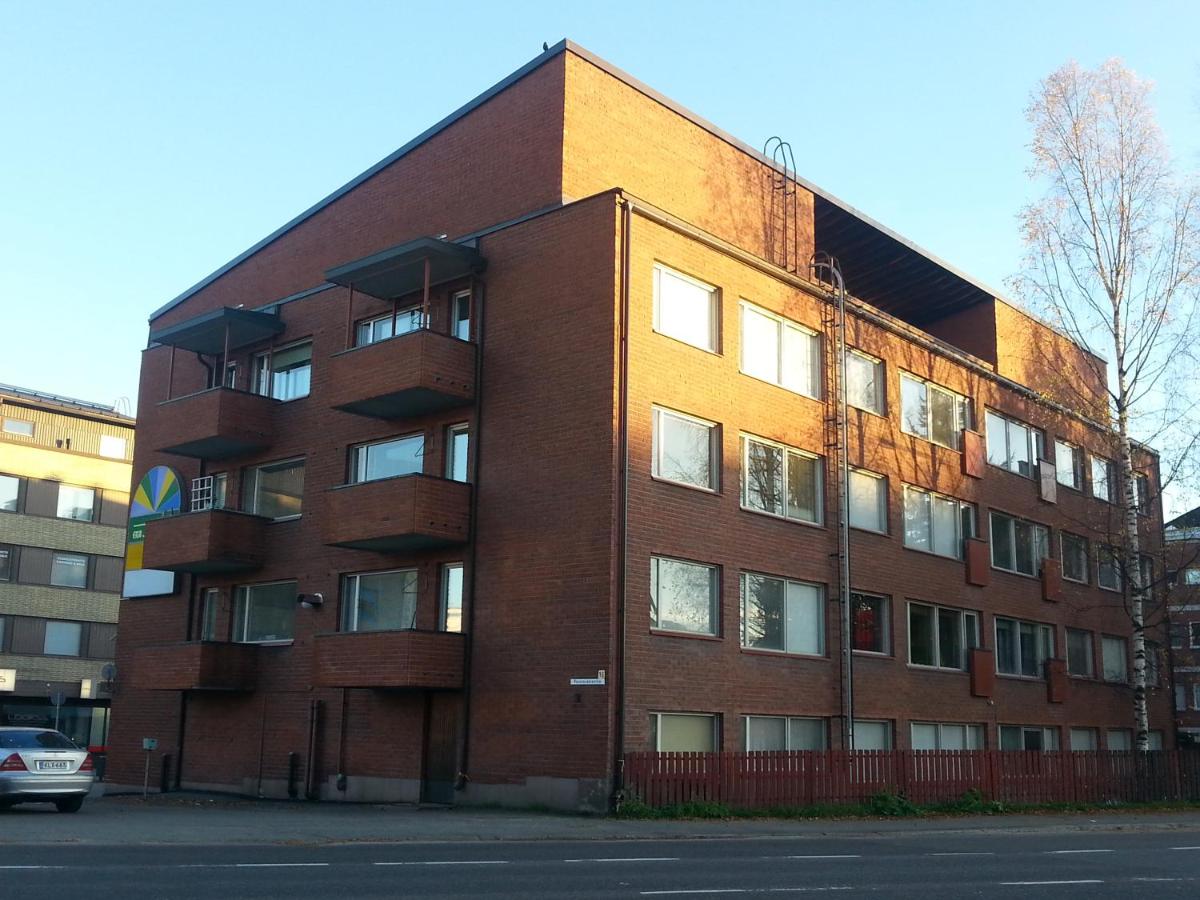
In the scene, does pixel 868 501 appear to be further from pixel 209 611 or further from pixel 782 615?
pixel 209 611

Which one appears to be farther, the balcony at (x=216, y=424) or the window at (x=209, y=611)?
the window at (x=209, y=611)

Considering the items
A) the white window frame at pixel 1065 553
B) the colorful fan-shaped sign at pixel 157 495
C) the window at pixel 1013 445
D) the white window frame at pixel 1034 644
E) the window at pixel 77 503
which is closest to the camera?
the colorful fan-shaped sign at pixel 157 495

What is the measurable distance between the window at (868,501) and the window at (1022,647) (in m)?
6.34

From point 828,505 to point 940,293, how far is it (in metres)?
11.5

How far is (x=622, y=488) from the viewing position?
2428cm

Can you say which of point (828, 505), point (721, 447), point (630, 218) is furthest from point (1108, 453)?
point (630, 218)

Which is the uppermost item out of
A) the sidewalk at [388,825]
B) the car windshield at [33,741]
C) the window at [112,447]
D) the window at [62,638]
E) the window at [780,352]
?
the window at [112,447]

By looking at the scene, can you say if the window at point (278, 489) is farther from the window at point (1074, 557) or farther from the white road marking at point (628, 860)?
the window at point (1074, 557)

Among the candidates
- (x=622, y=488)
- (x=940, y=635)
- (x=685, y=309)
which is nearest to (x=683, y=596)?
(x=622, y=488)

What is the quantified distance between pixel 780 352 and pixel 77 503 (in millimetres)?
40308

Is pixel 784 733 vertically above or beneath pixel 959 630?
beneath

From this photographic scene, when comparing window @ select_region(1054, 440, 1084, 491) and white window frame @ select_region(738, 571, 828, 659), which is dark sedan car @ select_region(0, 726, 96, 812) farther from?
window @ select_region(1054, 440, 1084, 491)

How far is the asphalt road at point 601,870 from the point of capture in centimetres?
1194

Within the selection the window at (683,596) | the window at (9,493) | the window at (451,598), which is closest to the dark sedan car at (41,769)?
the window at (451,598)
